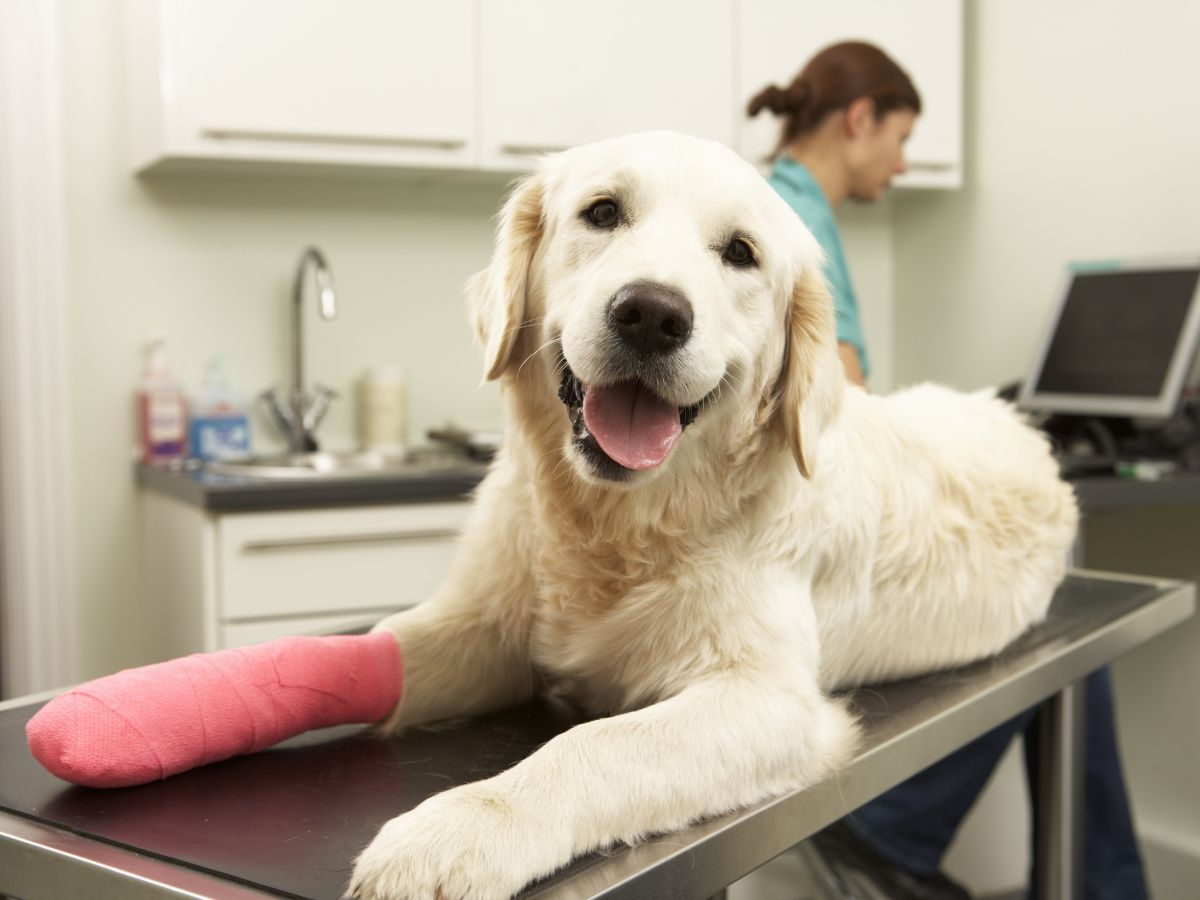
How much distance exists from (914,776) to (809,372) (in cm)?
120

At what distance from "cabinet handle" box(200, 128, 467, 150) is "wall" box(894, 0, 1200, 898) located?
5.46ft

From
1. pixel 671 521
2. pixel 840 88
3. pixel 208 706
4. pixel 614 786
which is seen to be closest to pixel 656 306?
pixel 671 521

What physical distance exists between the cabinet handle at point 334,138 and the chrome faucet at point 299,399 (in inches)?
12.2

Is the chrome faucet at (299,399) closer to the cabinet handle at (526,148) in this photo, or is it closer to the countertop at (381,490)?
the countertop at (381,490)

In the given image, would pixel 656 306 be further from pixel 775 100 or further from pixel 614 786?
pixel 775 100

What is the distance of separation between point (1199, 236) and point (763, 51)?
1237mm

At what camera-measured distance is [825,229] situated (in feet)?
8.38

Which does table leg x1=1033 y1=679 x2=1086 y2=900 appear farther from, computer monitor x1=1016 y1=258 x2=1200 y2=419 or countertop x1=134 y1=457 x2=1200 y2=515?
computer monitor x1=1016 y1=258 x2=1200 y2=419

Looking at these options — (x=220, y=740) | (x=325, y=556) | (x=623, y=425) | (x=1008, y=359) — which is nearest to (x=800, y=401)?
(x=623, y=425)

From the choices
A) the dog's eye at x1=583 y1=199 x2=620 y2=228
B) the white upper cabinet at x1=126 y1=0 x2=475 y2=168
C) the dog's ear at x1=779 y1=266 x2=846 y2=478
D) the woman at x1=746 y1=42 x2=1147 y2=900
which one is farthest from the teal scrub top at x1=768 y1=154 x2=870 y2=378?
the dog's eye at x1=583 y1=199 x2=620 y2=228

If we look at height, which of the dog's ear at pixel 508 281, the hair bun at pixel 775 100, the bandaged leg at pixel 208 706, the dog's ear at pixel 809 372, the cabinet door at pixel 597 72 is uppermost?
the cabinet door at pixel 597 72

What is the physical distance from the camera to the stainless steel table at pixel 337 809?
82 cm

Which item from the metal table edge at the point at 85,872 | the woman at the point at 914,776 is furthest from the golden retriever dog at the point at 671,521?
the woman at the point at 914,776

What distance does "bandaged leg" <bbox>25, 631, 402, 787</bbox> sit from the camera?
92cm
